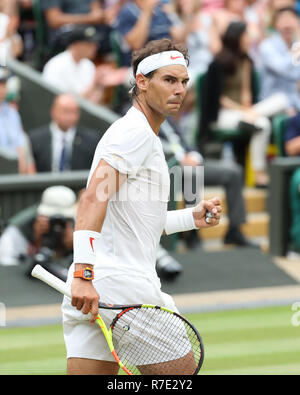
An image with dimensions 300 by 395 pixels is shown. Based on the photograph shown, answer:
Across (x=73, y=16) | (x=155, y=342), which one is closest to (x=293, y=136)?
(x=73, y=16)

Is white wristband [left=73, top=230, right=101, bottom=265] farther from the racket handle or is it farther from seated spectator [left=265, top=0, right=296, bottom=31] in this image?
seated spectator [left=265, top=0, right=296, bottom=31]

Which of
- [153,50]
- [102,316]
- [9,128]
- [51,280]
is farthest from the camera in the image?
[9,128]

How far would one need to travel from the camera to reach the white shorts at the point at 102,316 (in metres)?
3.78

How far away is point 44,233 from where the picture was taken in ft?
25.0

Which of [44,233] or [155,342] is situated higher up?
[44,233]

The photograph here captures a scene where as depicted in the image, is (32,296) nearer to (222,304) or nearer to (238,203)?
(222,304)

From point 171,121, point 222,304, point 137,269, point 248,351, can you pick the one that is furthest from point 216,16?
point 137,269

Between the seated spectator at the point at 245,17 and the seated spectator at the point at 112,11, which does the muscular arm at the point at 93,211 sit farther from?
the seated spectator at the point at 112,11

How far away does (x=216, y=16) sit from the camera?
11109 mm

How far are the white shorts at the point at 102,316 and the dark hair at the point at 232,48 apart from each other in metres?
6.61

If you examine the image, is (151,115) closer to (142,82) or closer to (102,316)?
(142,82)

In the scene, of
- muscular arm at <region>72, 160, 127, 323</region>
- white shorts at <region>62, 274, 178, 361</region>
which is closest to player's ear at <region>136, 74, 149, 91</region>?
muscular arm at <region>72, 160, 127, 323</region>

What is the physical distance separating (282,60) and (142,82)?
7.16 meters
